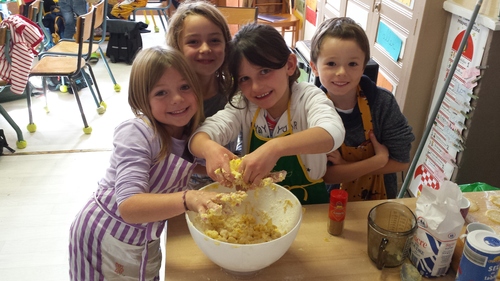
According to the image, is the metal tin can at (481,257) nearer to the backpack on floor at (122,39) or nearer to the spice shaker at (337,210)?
the spice shaker at (337,210)

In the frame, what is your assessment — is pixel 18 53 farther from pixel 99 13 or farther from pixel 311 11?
pixel 311 11

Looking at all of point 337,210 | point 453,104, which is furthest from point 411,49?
point 337,210

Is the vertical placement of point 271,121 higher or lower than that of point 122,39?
higher

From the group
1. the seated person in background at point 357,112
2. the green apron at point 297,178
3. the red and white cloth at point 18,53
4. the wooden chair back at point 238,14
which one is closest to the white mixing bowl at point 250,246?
the green apron at point 297,178

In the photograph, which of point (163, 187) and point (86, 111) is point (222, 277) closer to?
point (163, 187)

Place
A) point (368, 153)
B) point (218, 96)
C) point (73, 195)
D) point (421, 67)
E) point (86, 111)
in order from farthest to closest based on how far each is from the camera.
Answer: point (86, 111)
point (73, 195)
point (421, 67)
point (218, 96)
point (368, 153)

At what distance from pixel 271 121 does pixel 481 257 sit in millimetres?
623

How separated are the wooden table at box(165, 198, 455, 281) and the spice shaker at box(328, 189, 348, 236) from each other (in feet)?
0.10

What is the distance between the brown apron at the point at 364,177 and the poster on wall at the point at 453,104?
0.60 metres

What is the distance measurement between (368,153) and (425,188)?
420mm

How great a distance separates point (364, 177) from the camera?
1326mm

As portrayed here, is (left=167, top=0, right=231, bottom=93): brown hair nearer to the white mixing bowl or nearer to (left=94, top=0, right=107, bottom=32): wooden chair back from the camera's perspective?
the white mixing bowl

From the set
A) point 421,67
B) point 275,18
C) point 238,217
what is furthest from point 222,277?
point 275,18

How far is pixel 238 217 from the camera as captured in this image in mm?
1000
